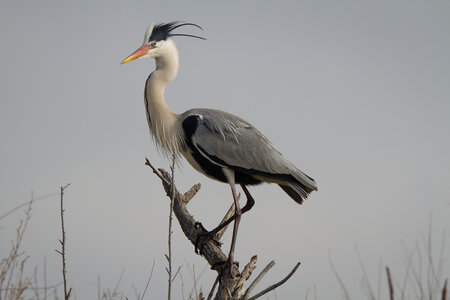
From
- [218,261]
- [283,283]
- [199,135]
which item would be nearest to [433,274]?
[283,283]

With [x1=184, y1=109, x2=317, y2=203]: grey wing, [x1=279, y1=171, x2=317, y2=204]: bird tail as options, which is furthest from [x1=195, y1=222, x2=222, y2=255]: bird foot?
[x1=279, y1=171, x2=317, y2=204]: bird tail

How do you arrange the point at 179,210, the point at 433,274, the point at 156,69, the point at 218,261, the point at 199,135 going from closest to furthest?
the point at 433,274
the point at 218,261
the point at 179,210
the point at 199,135
the point at 156,69

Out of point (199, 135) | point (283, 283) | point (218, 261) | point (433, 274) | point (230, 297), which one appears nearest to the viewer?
point (433, 274)

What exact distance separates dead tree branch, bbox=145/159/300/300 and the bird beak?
1.46m

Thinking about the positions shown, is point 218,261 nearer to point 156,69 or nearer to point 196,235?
point 196,235

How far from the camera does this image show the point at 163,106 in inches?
245

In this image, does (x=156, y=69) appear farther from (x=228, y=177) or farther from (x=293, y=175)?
(x=293, y=175)

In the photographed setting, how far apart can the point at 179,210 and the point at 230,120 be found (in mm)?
1262

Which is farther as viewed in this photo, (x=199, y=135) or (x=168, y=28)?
(x=168, y=28)

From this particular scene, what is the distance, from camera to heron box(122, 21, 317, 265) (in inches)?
226

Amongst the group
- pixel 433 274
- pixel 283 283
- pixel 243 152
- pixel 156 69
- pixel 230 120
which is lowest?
pixel 433 274

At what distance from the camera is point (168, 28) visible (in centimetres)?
677

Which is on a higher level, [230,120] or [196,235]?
[230,120]

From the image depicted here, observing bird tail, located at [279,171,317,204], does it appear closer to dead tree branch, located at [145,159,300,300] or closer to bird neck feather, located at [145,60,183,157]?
dead tree branch, located at [145,159,300,300]
